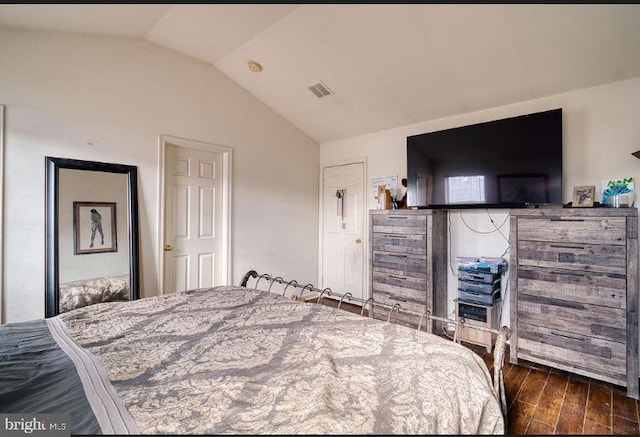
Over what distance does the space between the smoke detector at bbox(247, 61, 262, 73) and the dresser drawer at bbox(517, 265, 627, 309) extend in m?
3.25

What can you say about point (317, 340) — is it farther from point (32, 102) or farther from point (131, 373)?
point (32, 102)

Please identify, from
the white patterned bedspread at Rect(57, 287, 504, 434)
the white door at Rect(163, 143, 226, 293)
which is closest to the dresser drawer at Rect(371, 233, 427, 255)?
the white patterned bedspread at Rect(57, 287, 504, 434)

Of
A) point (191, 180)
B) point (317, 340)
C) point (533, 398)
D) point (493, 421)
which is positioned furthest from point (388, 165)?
point (493, 421)

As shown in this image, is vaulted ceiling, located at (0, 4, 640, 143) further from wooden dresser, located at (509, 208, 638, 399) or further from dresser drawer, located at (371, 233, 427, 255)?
dresser drawer, located at (371, 233, 427, 255)

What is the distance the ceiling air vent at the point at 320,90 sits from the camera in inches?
127

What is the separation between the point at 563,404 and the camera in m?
1.97

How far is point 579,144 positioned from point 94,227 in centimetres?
436

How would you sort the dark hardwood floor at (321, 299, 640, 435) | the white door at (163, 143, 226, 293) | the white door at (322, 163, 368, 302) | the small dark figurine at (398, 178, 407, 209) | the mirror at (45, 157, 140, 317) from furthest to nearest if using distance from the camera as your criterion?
the white door at (322, 163, 368, 302), the small dark figurine at (398, 178, 407, 209), the white door at (163, 143, 226, 293), the mirror at (45, 157, 140, 317), the dark hardwood floor at (321, 299, 640, 435)

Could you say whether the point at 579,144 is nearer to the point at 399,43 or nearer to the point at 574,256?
the point at 574,256

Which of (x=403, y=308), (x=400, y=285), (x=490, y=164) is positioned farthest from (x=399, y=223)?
(x=490, y=164)

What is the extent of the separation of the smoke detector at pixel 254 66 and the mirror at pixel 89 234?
1641 millimetres

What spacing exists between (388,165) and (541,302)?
219cm

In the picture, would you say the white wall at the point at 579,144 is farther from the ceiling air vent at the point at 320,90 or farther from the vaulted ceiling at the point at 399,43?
the ceiling air vent at the point at 320,90

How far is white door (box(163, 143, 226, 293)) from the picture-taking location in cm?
315
